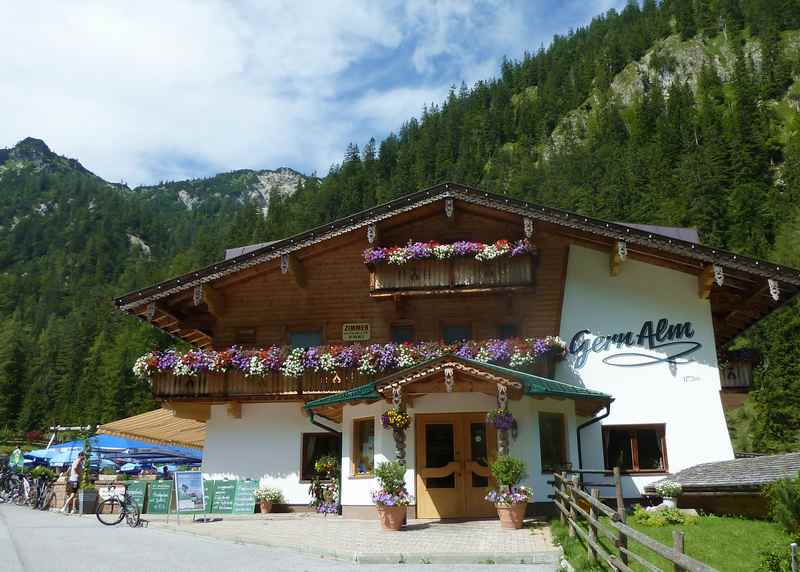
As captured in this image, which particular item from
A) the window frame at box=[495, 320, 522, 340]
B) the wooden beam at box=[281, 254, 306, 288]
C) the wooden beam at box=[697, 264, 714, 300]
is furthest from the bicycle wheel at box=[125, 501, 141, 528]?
the wooden beam at box=[697, 264, 714, 300]

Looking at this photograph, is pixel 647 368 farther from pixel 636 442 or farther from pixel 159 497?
pixel 159 497

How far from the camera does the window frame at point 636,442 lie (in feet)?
59.4

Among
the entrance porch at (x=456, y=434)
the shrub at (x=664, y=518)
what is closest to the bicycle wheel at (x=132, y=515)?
the entrance porch at (x=456, y=434)

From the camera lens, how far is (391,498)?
13.9 m

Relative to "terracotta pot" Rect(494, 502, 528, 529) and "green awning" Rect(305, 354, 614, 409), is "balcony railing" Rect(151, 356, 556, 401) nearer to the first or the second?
"green awning" Rect(305, 354, 614, 409)

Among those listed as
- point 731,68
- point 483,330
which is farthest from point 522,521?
point 731,68

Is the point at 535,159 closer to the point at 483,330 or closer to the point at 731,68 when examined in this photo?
the point at 731,68

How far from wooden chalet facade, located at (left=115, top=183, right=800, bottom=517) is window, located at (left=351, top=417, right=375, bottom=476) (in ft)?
0.10

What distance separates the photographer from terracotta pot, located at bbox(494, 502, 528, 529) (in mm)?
13578

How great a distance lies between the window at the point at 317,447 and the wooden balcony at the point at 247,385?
1.57 metres

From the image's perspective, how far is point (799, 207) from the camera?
62500mm

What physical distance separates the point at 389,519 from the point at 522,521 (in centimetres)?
255

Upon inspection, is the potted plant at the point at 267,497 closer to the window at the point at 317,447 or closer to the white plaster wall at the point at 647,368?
the window at the point at 317,447

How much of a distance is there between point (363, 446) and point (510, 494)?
4.76 meters
